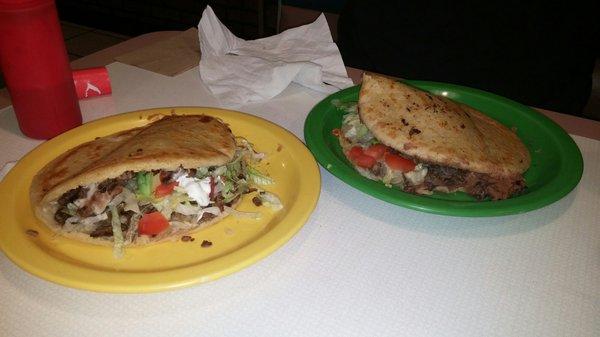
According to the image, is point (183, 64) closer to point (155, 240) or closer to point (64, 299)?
point (155, 240)

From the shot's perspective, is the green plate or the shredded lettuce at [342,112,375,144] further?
the shredded lettuce at [342,112,375,144]

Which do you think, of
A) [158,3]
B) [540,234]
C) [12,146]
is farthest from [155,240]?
[158,3]

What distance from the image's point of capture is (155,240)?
3.73ft

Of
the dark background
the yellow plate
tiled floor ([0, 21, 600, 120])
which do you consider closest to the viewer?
the yellow plate

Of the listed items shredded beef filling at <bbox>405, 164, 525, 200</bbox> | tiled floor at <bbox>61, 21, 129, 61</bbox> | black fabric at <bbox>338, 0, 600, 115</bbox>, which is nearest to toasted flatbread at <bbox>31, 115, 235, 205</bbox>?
shredded beef filling at <bbox>405, 164, 525, 200</bbox>

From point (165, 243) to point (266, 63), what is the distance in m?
1.08

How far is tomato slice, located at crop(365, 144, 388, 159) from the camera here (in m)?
1.45

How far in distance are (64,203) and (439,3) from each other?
2098 mm

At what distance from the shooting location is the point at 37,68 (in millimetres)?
1407

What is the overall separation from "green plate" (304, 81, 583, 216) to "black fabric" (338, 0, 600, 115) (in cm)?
79

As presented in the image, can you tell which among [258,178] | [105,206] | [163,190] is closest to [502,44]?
[258,178]

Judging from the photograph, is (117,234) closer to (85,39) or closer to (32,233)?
(32,233)

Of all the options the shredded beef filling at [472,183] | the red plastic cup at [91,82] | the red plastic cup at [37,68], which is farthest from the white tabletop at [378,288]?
the red plastic cup at [91,82]

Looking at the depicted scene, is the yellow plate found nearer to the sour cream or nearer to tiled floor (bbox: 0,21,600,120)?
the sour cream
